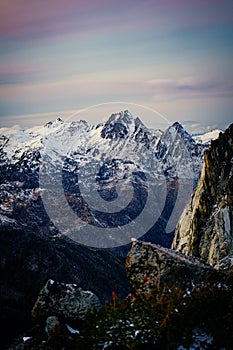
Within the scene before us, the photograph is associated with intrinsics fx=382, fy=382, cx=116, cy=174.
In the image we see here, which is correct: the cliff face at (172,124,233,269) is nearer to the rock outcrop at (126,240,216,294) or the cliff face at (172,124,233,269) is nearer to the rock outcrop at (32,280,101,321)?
the rock outcrop at (126,240,216,294)

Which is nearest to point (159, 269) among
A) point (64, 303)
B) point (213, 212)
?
point (64, 303)

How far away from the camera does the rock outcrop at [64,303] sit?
17156 mm

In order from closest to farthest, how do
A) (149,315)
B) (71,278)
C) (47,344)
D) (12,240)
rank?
(149,315)
(47,344)
(71,278)
(12,240)

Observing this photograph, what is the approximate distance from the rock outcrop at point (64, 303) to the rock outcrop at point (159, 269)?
7.56ft

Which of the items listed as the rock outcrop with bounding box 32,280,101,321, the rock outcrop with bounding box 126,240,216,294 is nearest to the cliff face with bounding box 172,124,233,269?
the rock outcrop with bounding box 126,240,216,294

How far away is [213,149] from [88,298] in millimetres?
40652

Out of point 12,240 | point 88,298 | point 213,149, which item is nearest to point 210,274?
point 88,298

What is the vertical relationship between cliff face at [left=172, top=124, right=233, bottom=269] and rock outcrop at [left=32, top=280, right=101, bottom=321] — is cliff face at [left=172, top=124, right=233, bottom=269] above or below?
above

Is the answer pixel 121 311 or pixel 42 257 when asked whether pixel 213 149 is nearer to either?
pixel 121 311

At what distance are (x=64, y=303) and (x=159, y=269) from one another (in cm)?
471

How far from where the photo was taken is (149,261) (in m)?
17.2

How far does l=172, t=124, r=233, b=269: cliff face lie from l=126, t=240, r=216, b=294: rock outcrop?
1661cm

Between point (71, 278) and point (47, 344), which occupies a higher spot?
point (47, 344)

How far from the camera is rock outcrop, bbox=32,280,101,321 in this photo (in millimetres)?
17156
